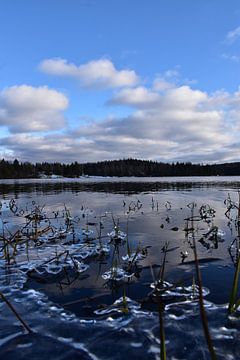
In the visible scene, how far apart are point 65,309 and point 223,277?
3650 mm

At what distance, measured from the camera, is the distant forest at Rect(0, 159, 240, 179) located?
145 meters

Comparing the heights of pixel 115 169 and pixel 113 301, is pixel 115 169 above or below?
above

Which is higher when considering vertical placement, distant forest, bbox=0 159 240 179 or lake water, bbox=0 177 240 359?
distant forest, bbox=0 159 240 179

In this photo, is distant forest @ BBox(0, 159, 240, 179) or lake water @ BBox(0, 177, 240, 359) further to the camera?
distant forest @ BBox(0, 159, 240, 179)

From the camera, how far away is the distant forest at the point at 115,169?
477ft

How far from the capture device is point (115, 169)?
596ft

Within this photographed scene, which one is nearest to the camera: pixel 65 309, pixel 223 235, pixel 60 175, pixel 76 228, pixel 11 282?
pixel 65 309

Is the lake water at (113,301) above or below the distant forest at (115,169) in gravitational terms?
below

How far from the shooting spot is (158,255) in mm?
8250

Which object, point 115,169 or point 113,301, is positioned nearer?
point 113,301

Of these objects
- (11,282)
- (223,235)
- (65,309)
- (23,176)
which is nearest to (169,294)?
(65,309)

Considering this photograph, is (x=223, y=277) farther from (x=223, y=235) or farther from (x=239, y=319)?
(x=223, y=235)

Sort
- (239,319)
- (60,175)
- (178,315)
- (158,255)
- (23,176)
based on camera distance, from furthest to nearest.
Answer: (60,175)
(23,176)
(158,255)
(178,315)
(239,319)

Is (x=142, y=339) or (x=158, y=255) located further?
(x=158, y=255)
